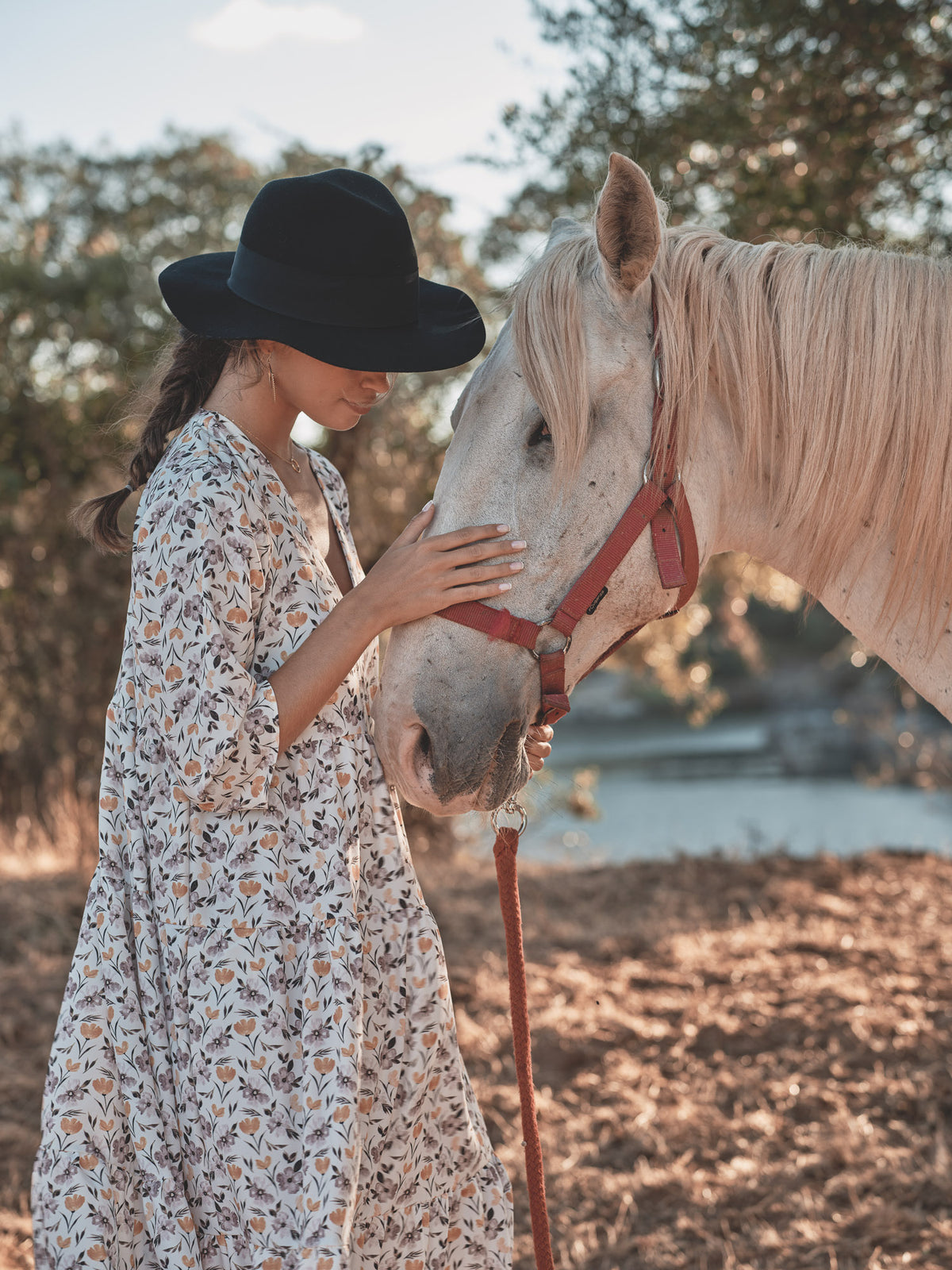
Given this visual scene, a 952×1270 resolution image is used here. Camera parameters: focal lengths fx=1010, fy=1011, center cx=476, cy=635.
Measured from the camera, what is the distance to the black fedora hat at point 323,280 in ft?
4.39

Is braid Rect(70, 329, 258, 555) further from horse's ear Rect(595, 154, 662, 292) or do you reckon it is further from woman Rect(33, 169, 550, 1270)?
horse's ear Rect(595, 154, 662, 292)

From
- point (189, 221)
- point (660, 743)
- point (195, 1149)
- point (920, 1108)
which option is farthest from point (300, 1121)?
point (660, 743)

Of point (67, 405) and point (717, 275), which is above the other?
point (67, 405)

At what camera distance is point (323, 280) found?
1.34 metres

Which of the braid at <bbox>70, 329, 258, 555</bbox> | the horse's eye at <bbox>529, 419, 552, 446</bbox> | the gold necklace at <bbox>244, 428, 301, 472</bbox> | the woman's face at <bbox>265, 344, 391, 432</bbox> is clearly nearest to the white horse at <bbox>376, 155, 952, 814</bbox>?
the horse's eye at <bbox>529, 419, 552, 446</bbox>

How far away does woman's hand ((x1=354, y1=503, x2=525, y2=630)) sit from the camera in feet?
4.39

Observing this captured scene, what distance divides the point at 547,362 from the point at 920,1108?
2401mm

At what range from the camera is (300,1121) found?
1.26m

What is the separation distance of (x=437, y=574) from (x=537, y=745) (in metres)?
0.33

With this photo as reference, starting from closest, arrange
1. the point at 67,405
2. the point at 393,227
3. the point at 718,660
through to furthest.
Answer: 1. the point at 393,227
2. the point at 67,405
3. the point at 718,660

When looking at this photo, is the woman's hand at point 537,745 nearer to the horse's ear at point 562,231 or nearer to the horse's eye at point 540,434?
the horse's eye at point 540,434

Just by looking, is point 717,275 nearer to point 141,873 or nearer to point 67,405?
point 141,873

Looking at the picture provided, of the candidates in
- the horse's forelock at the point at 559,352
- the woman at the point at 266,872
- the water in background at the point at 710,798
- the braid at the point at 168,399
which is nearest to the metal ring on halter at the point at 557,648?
the woman at the point at 266,872

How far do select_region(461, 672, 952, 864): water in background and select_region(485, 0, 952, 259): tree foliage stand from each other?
2783 mm
